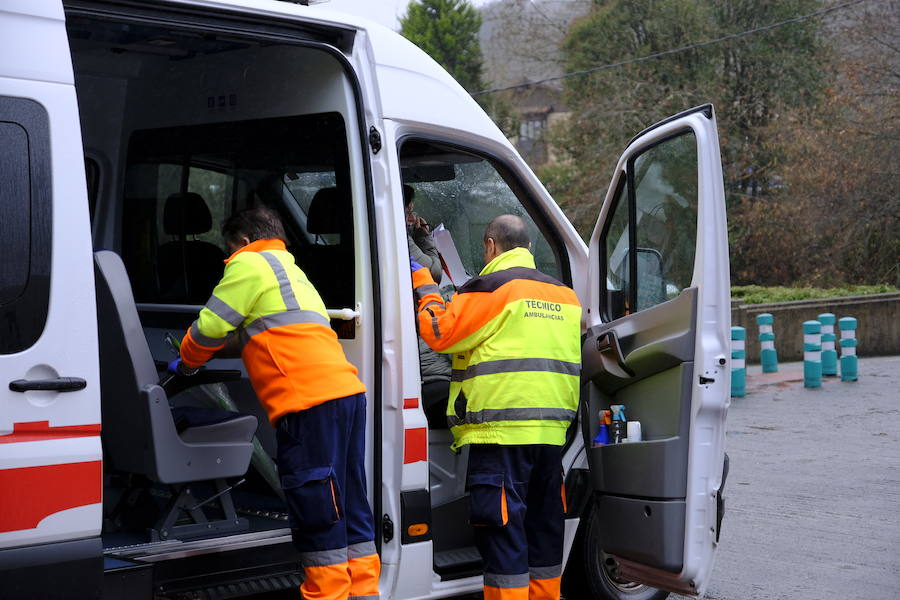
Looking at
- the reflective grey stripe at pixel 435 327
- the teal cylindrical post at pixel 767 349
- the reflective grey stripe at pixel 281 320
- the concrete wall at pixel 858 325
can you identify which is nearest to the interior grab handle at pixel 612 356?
the reflective grey stripe at pixel 435 327

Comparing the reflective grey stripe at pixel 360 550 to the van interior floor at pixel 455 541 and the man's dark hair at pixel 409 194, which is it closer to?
the van interior floor at pixel 455 541

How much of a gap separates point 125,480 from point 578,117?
23.9 m

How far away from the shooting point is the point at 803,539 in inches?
258

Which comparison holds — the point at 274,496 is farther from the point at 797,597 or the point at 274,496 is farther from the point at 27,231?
the point at 797,597

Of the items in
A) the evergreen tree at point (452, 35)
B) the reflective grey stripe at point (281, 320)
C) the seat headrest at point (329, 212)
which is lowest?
the reflective grey stripe at point (281, 320)

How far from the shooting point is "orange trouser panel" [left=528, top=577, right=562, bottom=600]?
183 inches

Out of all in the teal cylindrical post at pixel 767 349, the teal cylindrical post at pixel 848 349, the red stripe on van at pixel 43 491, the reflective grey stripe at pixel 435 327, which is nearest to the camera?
the red stripe on van at pixel 43 491

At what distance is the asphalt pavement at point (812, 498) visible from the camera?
574 cm

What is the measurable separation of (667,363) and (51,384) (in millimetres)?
2215

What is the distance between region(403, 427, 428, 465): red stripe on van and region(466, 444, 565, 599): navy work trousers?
0.99 feet

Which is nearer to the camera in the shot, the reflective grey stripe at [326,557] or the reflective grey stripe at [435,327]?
the reflective grey stripe at [326,557]

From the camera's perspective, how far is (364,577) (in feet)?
13.5

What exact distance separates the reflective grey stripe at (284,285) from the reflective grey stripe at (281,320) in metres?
0.03

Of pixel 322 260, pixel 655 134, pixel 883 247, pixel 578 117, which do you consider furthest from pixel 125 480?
pixel 578 117
